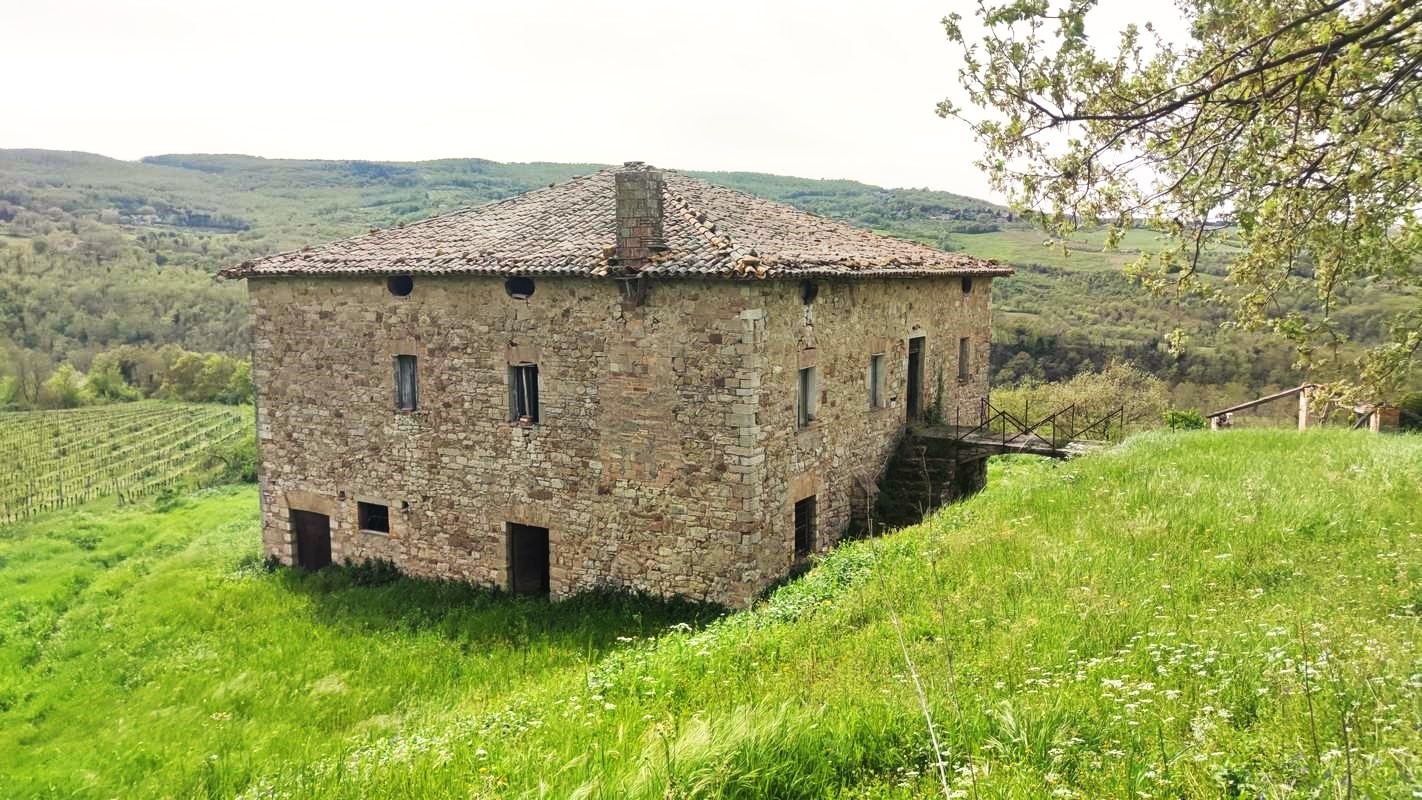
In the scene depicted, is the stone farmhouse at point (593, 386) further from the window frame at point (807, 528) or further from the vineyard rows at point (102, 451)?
the vineyard rows at point (102, 451)

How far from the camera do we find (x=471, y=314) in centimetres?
1326

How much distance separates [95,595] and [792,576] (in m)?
14.1

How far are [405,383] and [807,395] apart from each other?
21.4ft

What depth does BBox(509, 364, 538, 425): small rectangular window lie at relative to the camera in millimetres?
13000

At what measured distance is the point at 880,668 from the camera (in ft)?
19.3

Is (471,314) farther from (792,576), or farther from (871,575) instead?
(871,575)

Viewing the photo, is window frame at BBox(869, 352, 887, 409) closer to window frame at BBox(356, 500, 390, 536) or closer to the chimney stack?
the chimney stack

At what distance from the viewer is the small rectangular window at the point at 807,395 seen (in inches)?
502

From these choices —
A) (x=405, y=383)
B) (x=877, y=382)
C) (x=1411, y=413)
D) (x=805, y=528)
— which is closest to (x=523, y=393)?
(x=405, y=383)

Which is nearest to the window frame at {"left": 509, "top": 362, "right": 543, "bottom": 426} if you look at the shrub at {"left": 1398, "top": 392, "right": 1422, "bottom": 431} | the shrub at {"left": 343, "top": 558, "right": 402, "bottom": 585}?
the shrub at {"left": 343, "top": 558, "right": 402, "bottom": 585}

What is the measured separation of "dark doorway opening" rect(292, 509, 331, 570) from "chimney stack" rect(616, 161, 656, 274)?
798 centimetres

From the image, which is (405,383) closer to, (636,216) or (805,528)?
(636,216)

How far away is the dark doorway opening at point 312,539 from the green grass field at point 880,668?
2.17 ft

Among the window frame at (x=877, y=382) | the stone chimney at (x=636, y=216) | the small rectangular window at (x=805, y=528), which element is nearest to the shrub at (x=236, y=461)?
the stone chimney at (x=636, y=216)
